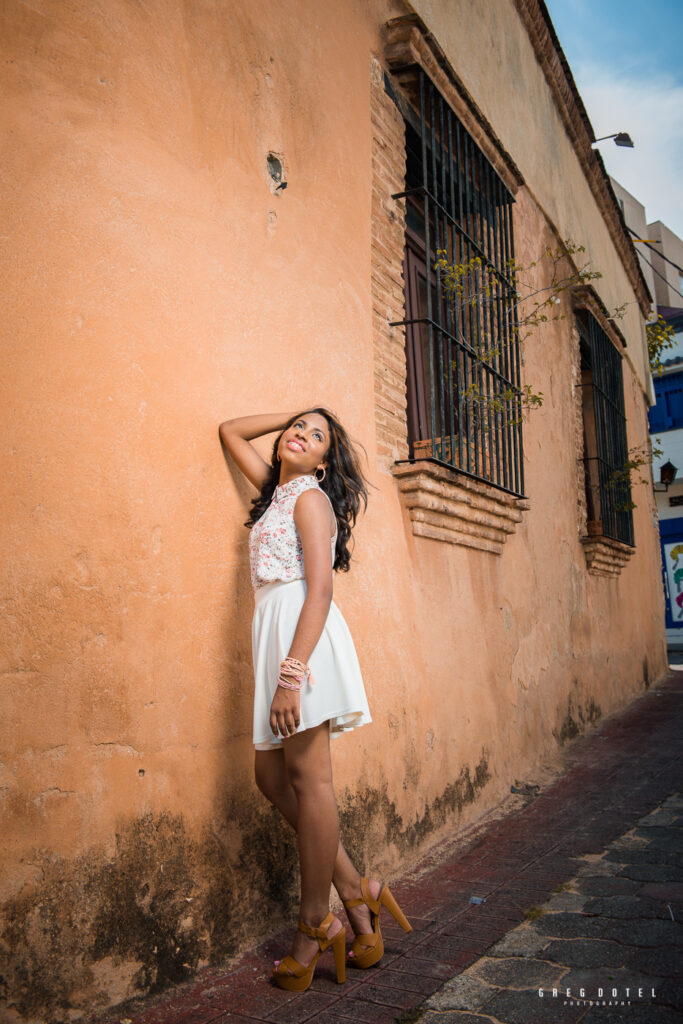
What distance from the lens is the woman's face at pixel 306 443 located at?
8.78 ft

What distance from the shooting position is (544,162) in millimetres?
7605

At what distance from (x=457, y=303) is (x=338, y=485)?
2491mm

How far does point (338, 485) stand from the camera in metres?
2.78

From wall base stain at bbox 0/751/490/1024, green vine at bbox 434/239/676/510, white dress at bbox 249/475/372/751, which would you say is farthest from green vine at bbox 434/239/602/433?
wall base stain at bbox 0/751/490/1024

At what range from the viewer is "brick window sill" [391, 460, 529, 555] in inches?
160

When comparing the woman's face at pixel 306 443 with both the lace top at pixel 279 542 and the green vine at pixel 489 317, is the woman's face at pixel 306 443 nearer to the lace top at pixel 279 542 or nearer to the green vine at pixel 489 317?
the lace top at pixel 279 542

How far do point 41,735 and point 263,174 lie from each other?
2.20 meters

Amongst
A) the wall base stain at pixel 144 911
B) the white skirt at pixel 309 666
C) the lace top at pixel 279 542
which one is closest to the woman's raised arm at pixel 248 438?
the lace top at pixel 279 542

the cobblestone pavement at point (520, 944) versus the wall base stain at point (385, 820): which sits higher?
the wall base stain at point (385, 820)

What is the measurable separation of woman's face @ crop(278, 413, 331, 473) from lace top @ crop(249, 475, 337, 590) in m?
0.08

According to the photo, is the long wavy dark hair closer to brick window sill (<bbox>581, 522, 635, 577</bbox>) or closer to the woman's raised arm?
the woman's raised arm

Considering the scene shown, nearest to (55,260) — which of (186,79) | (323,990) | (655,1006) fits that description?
(186,79)

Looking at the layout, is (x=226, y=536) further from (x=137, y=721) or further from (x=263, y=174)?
(x=263, y=174)

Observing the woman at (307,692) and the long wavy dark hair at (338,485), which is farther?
the long wavy dark hair at (338,485)
